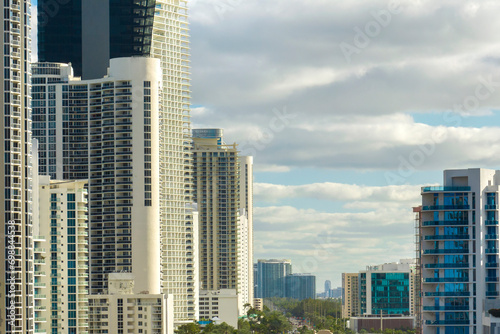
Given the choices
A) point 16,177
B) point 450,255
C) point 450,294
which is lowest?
point 450,294

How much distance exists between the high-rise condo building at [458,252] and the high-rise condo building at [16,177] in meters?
52.7

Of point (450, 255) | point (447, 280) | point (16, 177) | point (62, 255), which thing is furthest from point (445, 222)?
point (16, 177)

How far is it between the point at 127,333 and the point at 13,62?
71.9 metres

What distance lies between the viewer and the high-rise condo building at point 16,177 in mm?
118500

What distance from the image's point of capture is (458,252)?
147375 millimetres

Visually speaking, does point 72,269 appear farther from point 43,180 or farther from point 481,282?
point 481,282

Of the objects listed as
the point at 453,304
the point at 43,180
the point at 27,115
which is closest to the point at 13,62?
the point at 27,115

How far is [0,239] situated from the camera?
119 m

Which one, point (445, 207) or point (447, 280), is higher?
point (445, 207)

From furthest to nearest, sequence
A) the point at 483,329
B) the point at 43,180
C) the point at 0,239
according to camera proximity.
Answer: the point at 43,180 → the point at 483,329 → the point at 0,239

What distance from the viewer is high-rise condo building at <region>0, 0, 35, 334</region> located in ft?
389

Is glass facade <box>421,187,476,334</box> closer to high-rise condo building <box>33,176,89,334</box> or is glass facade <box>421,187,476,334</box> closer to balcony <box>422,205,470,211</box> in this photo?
balcony <box>422,205,470,211</box>

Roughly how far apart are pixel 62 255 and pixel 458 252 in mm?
51734

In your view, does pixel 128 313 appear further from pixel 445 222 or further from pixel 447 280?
pixel 445 222
